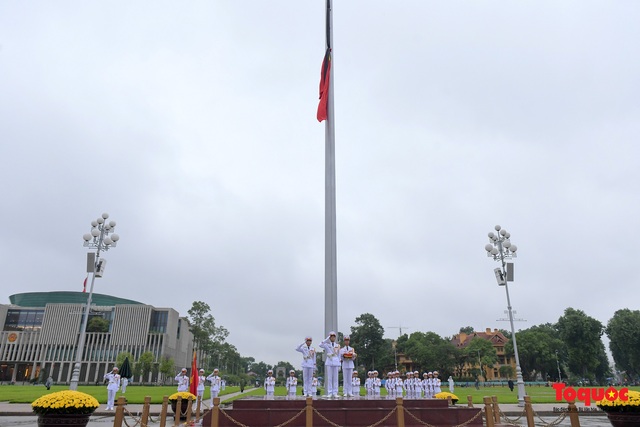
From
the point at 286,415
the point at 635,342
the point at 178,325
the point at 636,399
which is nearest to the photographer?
the point at 636,399

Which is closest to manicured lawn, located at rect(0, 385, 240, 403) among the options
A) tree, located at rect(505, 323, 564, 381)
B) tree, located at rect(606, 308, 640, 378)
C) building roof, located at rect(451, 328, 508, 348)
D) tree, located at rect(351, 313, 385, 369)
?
tree, located at rect(351, 313, 385, 369)

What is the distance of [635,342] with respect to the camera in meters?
58.4

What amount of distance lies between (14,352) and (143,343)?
19.4 metres

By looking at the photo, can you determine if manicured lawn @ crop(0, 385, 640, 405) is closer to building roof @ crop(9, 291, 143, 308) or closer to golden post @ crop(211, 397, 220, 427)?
golden post @ crop(211, 397, 220, 427)

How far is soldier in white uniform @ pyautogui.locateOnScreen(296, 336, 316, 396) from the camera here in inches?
509

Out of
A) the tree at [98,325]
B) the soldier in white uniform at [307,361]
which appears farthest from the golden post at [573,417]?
the tree at [98,325]

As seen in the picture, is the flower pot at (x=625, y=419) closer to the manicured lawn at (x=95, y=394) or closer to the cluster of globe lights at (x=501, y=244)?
the cluster of globe lights at (x=501, y=244)

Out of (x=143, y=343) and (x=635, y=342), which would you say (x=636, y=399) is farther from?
(x=143, y=343)

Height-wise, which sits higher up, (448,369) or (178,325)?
(178,325)

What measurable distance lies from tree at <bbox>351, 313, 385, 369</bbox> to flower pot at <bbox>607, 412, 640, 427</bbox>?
59.2 metres

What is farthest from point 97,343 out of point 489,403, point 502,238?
point 489,403

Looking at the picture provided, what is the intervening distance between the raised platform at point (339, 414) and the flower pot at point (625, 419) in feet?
9.83

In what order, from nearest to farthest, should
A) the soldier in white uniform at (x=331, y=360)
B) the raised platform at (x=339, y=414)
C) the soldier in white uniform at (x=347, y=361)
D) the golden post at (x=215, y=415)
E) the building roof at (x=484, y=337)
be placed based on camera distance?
the golden post at (x=215, y=415), the raised platform at (x=339, y=414), the soldier in white uniform at (x=347, y=361), the soldier in white uniform at (x=331, y=360), the building roof at (x=484, y=337)

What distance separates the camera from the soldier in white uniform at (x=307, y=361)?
12.9 meters
